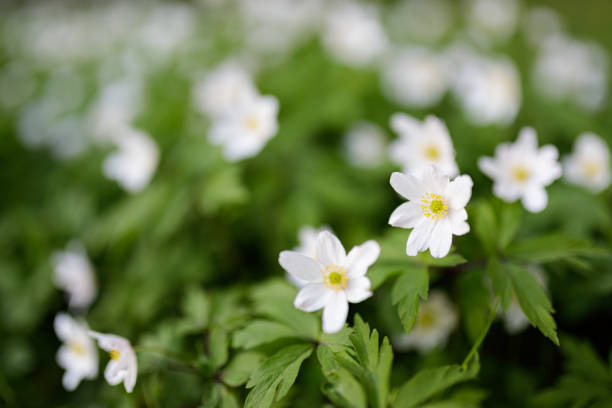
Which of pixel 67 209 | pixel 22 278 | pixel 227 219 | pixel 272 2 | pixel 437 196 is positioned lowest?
pixel 22 278

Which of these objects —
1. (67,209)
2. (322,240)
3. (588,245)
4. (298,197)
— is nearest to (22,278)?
(67,209)

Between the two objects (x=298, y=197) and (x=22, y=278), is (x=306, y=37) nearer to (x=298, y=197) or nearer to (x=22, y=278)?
(x=298, y=197)

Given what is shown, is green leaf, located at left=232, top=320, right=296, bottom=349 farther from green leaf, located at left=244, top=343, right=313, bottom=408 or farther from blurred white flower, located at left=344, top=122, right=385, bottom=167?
blurred white flower, located at left=344, top=122, right=385, bottom=167

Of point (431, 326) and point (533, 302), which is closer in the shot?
point (533, 302)

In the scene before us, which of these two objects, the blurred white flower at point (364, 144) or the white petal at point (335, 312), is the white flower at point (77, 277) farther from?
the blurred white flower at point (364, 144)

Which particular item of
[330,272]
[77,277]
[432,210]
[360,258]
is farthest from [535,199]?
[77,277]

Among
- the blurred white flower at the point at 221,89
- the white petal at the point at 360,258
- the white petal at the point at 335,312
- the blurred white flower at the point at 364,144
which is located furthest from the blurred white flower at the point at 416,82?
the white petal at the point at 335,312

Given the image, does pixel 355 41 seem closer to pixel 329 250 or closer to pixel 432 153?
pixel 432 153
